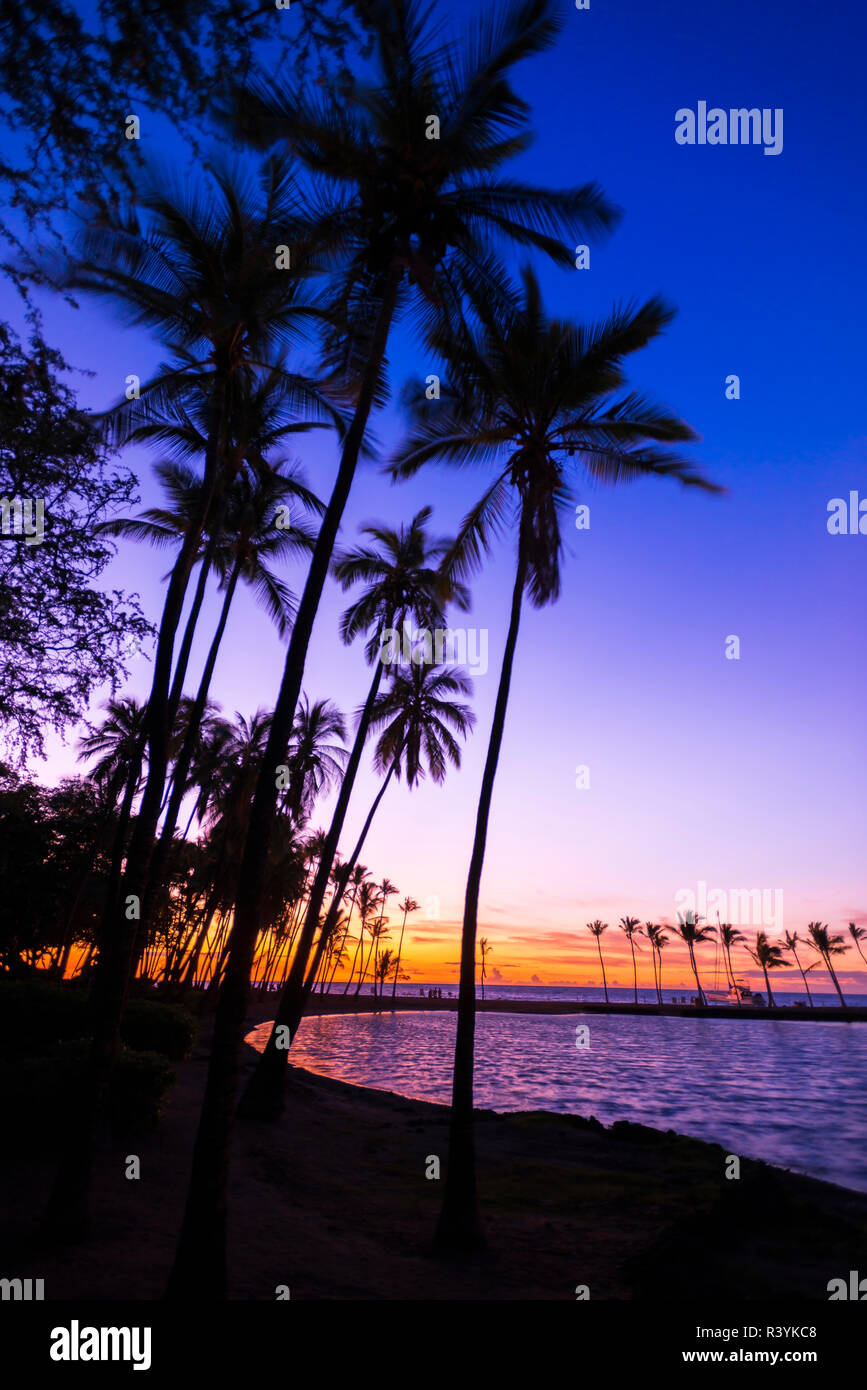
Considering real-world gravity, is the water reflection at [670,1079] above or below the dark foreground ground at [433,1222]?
below

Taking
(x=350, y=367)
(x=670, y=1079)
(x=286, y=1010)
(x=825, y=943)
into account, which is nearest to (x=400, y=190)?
(x=350, y=367)

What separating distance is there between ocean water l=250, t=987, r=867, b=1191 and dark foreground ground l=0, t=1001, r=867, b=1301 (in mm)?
5998

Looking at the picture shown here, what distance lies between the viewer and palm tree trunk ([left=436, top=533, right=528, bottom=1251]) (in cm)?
802

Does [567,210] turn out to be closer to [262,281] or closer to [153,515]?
[262,281]

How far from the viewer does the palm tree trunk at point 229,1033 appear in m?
5.35

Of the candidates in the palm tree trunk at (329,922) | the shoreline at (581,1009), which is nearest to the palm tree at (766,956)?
the shoreline at (581,1009)

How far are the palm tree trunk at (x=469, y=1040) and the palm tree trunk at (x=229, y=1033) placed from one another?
2.62 meters

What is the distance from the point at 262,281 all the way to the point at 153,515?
35.1 feet

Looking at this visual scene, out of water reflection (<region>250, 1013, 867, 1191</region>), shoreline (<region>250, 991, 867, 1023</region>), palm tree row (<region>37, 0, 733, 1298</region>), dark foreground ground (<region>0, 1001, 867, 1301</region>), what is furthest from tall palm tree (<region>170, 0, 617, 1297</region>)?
shoreline (<region>250, 991, 867, 1023</region>)

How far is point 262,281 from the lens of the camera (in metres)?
8.69

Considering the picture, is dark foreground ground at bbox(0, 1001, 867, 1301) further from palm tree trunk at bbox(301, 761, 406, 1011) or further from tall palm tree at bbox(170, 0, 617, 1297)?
tall palm tree at bbox(170, 0, 617, 1297)

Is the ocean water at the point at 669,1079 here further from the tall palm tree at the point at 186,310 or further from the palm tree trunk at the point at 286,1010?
the tall palm tree at the point at 186,310

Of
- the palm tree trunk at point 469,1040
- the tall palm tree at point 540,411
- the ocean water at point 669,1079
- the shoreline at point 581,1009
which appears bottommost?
the shoreline at point 581,1009
